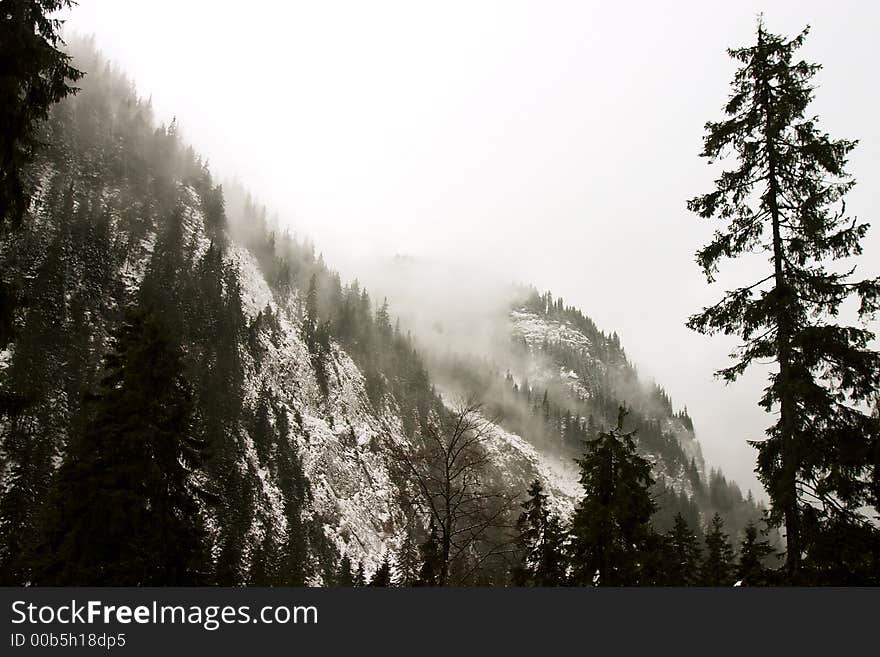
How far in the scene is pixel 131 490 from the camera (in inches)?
598

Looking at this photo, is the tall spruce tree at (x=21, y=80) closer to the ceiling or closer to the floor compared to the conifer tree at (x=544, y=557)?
closer to the ceiling

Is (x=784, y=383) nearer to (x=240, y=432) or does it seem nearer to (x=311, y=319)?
(x=240, y=432)

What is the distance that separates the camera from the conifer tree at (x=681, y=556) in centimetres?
2928

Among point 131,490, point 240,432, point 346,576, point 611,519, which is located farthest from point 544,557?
point 240,432

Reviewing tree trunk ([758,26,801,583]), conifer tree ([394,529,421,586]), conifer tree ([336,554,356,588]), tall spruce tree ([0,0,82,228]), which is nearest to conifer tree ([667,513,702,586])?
conifer tree ([394,529,421,586])

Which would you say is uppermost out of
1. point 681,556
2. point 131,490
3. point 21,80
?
point 21,80

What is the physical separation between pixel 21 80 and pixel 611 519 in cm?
2246

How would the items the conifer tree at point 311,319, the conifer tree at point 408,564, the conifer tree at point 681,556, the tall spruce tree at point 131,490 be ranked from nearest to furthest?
the tall spruce tree at point 131,490 < the conifer tree at point 408,564 < the conifer tree at point 681,556 < the conifer tree at point 311,319

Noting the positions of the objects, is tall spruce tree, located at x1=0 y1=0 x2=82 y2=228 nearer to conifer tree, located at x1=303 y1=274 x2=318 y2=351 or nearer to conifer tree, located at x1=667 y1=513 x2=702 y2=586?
conifer tree, located at x1=667 y1=513 x2=702 y2=586

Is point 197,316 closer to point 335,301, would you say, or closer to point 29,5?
point 335,301

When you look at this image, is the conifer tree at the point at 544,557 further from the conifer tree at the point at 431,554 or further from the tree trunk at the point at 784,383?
the tree trunk at the point at 784,383

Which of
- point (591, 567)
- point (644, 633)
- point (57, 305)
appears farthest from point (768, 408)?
point (57, 305)

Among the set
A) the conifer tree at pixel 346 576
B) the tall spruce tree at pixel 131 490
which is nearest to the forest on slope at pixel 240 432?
the tall spruce tree at pixel 131 490

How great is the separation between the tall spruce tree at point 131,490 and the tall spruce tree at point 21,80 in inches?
262
